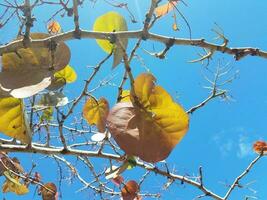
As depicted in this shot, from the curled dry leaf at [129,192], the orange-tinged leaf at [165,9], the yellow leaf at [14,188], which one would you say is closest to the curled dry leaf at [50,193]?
the yellow leaf at [14,188]

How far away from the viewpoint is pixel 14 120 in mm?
1055

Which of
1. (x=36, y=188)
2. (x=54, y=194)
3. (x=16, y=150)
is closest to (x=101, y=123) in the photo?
(x=16, y=150)

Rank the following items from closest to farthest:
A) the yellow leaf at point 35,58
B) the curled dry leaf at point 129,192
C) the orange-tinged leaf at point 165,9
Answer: the yellow leaf at point 35,58
the orange-tinged leaf at point 165,9
the curled dry leaf at point 129,192

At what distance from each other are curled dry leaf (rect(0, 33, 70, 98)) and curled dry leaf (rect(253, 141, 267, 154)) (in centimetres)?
158

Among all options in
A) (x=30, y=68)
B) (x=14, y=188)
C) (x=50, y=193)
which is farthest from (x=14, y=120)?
(x=14, y=188)

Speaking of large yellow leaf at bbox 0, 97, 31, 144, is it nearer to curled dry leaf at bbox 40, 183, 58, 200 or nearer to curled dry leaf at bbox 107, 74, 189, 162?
curled dry leaf at bbox 107, 74, 189, 162

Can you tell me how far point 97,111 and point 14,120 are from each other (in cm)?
48

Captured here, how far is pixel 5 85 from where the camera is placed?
89 cm

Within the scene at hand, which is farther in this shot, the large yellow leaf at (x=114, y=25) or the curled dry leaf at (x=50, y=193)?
the curled dry leaf at (x=50, y=193)

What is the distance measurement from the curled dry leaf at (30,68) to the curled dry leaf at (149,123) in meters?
0.16

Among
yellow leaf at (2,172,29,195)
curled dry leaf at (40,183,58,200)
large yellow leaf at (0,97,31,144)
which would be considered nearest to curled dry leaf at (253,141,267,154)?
curled dry leaf at (40,183,58,200)

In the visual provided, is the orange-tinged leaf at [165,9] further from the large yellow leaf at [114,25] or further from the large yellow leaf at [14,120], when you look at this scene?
the large yellow leaf at [14,120]

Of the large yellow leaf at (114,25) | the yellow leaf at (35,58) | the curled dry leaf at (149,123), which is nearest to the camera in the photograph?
the curled dry leaf at (149,123)

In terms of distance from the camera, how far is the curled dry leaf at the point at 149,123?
2.59ft
